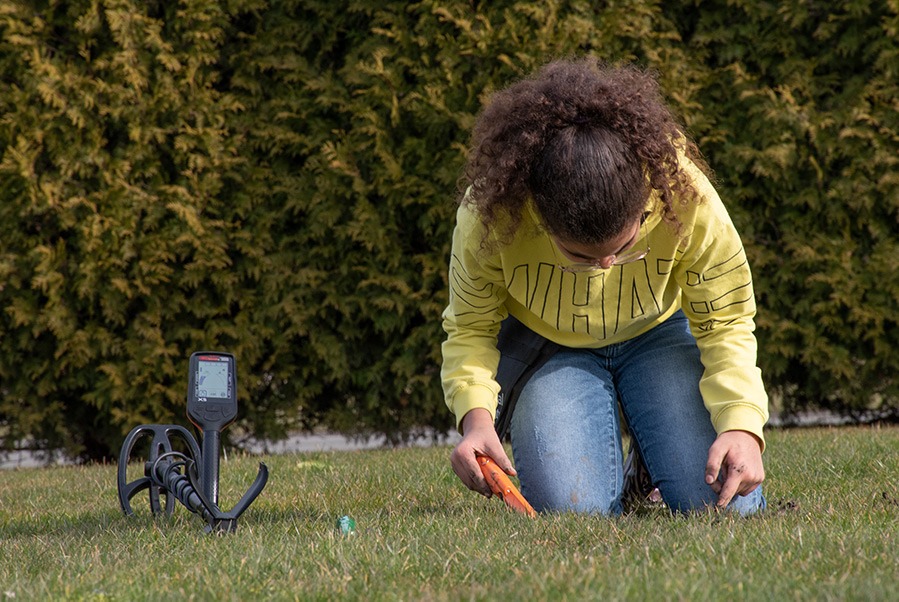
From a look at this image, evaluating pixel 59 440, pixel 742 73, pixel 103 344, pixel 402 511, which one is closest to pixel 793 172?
pixel 742 73

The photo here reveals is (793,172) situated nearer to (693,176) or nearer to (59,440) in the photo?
(693,176)

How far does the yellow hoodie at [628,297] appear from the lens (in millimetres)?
2875

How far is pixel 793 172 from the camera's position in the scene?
230 inches

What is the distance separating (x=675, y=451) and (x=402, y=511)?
878 millimetres

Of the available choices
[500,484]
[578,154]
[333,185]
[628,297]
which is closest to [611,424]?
[628,297]

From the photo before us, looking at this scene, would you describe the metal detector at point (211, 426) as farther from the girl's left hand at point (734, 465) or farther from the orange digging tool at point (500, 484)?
the girl's left hand at point (734, 465)

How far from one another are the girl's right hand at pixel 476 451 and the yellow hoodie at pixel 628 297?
82 millimetres

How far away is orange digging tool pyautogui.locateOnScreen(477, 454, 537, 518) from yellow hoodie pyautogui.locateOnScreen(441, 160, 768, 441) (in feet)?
0.61

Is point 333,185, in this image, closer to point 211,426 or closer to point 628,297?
point 628,297

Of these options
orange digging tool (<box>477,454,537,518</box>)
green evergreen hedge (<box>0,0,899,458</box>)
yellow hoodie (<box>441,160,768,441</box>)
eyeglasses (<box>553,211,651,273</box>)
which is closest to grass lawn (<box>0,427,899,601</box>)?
orange digging tool (<box>477,454,537,518</box>)

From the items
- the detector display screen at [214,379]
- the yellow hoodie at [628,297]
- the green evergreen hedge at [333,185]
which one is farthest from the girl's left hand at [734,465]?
the green evergreen hedge at [333,185]

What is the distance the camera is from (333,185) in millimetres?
6059

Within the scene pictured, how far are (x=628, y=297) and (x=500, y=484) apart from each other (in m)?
0.69

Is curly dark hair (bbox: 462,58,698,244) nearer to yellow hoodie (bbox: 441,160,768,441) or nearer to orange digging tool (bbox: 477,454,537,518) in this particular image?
yellow hoodie (bbox: 441,160,768,441)
